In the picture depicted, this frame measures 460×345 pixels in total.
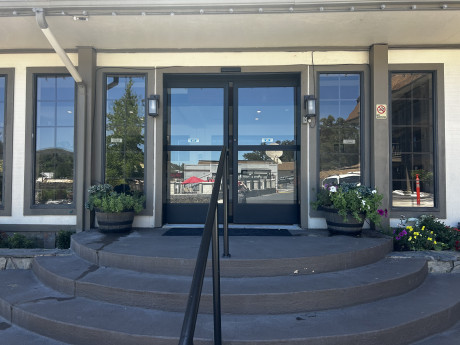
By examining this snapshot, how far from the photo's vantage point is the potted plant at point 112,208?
4.09 m

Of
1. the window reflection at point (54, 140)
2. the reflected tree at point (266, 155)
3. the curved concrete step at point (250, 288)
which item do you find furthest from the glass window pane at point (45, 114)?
the reflected tree at point (266, 155)

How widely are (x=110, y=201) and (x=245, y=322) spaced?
255cm

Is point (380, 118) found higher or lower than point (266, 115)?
lower

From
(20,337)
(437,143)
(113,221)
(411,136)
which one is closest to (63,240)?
(113,221)

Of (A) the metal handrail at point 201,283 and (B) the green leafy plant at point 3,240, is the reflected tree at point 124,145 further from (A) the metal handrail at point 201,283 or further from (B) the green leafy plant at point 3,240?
(A) the metal handrail at point 201,283

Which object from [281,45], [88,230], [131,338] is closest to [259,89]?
[281,45]

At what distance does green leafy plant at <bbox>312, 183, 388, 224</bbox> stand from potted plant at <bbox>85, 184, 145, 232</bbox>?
2.68 meters

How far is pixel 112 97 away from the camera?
4738mm

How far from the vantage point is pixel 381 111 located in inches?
173

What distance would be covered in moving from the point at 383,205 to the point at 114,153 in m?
4.03

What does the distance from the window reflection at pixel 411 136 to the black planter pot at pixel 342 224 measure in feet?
3.38

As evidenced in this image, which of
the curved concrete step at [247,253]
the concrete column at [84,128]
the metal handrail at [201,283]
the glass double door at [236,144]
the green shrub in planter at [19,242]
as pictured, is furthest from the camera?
the glass double door at [236,144]

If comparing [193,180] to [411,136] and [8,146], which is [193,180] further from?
[411,136]

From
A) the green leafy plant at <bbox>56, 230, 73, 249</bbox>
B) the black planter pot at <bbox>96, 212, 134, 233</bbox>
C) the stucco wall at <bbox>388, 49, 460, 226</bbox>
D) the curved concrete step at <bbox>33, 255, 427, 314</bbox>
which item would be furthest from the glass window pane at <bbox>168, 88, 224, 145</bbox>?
the stucco wall at <bbox>388, 49, 460, 226</bbox>
